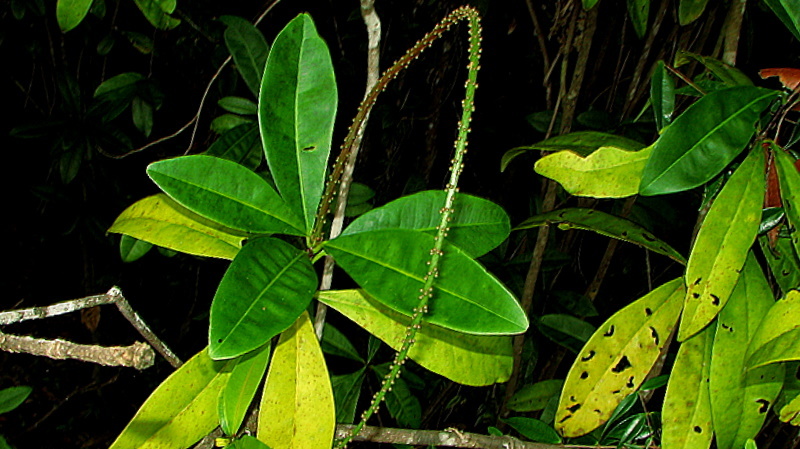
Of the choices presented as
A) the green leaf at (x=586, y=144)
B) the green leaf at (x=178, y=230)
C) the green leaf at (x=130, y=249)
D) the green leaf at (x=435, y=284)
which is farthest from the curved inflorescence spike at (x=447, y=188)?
the green leaf at (x=130, y=249)

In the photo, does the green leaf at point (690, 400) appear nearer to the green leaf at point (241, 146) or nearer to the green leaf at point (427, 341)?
the green leaf at point (427, 341)

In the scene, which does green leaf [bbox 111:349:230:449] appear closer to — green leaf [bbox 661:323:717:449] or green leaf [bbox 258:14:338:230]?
green leaf [bbox 258:14:338:230]

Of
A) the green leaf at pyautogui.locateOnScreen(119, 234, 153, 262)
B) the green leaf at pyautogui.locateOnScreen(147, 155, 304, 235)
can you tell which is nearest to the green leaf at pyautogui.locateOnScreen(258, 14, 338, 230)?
the green leaf at pyautogui.locateOnScreen(147, 155, 304, 235)

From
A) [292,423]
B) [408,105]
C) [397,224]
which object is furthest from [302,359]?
[408,105]

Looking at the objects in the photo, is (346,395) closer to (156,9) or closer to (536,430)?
(536,430)

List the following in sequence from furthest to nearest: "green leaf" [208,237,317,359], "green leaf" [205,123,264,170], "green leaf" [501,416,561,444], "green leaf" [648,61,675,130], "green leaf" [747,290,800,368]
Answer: "green leaf" [205,123,264,170], "green leaf" [501,416,561,444], "green leaf" [648,61,675,130], "green leaf" [747,290,800,368], "green leaf" [208,237,317,359]

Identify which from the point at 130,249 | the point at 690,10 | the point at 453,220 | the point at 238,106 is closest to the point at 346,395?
the point at 130,249

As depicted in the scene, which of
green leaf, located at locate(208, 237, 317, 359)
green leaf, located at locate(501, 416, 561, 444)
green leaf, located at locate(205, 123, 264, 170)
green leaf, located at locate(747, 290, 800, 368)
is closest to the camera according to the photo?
green leaf, located at locate(208, 237, 317, 359)
